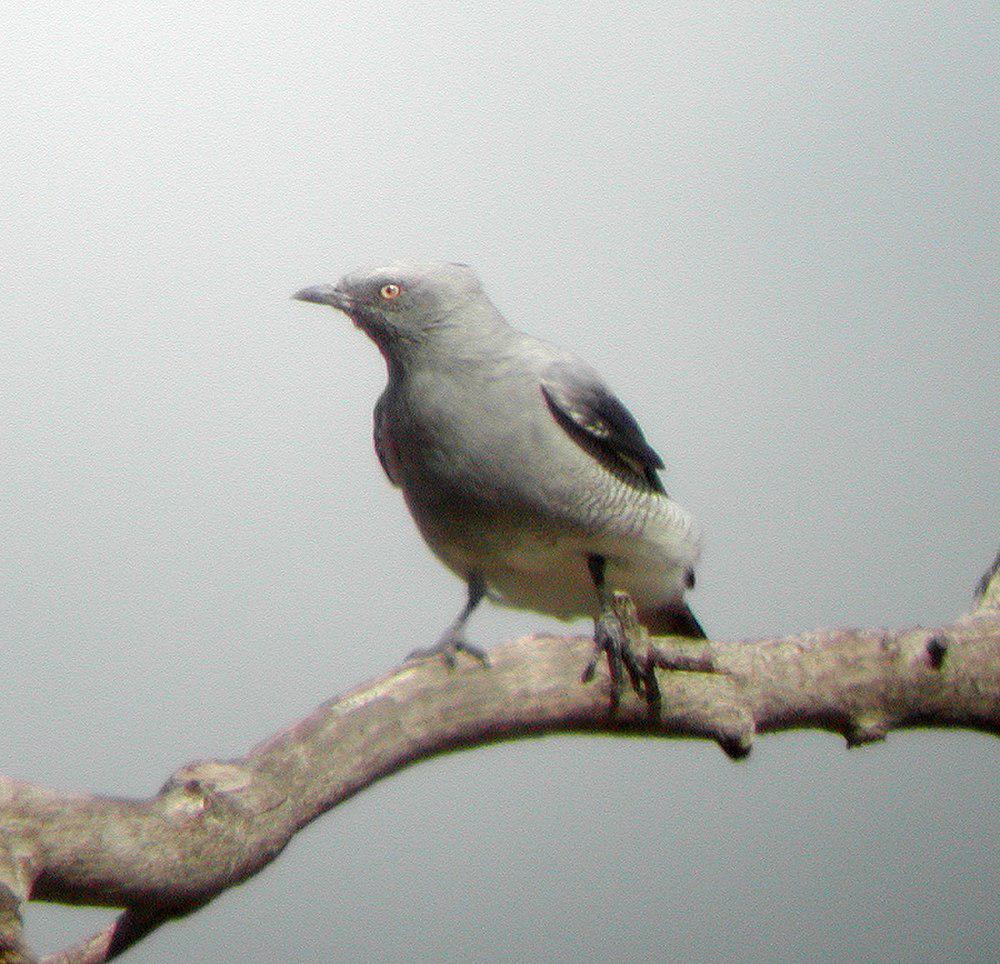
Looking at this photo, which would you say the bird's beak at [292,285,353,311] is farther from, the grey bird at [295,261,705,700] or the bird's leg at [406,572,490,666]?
the bird's leg at [406,572,490,666]

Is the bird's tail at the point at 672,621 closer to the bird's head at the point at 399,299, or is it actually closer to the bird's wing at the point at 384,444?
the bird's wing at the point at 384,444

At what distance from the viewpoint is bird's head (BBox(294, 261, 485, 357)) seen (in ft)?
10.5

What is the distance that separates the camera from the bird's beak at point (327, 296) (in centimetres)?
319

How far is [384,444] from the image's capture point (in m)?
3.25

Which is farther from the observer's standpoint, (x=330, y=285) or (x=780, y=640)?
(x=330, y=285)

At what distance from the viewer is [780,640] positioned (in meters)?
2.97

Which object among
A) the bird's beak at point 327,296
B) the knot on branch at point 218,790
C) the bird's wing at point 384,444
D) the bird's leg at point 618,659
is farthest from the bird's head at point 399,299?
the knot on branch at point 218,790

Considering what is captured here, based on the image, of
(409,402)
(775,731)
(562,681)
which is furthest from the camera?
(409,402)

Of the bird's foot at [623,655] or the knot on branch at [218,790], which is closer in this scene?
the knot on branch at [218,790]

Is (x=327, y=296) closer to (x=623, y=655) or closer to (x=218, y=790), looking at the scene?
(x=623, y=655)

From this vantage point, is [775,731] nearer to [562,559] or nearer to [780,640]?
[780,640]

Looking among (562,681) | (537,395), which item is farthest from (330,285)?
(562,681)

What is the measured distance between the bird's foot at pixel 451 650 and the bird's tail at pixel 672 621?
0.83m

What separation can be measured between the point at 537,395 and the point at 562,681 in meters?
0.75
